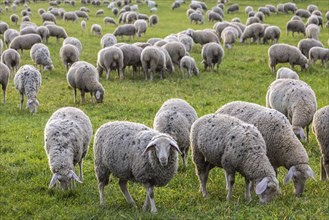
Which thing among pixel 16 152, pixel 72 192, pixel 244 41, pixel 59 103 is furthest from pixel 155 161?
pixel 244 41

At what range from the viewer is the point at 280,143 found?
8039 mm

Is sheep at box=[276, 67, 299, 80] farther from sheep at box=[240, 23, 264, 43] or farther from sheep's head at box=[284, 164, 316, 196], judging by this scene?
sheep at box=[240, 23, 264, 43]

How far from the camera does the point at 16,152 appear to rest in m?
10.7

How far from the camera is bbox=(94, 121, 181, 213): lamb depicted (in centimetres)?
677

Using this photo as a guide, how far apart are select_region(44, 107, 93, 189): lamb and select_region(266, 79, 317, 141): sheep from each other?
4771mm

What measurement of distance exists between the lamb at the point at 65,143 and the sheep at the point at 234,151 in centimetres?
218

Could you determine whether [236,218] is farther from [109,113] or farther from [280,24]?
[280,24]

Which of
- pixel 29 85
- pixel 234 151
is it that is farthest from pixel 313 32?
pixel 234 151

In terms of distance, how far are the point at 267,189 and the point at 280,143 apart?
127cm

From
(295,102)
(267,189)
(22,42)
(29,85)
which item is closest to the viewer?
(267,189)

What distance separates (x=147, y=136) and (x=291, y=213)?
2.47m

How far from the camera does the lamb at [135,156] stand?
677 centimetres

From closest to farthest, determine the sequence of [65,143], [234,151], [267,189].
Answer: [267,189]
[234,151]
[65,143]

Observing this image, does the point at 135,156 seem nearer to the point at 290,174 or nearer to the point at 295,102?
the point at 290,174
